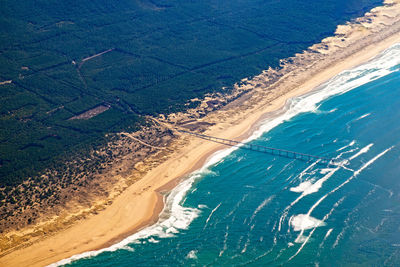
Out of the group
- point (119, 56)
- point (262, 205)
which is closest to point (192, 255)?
point (262, 205)

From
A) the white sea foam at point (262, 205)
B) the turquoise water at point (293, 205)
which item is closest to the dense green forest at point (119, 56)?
the turquoise water at point (293, 205)

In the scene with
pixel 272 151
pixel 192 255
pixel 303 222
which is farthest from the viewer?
pixel 272 151

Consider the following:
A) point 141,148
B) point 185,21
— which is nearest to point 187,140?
point 141,148

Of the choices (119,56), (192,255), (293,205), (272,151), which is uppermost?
(119,56)

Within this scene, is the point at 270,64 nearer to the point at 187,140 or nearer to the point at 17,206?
the point at 187,140

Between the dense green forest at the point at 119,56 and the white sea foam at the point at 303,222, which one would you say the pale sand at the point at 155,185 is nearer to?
the dense green forest at the point at 119,56

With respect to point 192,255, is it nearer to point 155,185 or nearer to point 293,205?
point 155,185

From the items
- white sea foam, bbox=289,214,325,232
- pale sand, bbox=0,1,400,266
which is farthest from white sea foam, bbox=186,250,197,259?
white sea foam, bbox=289,214,325,232
